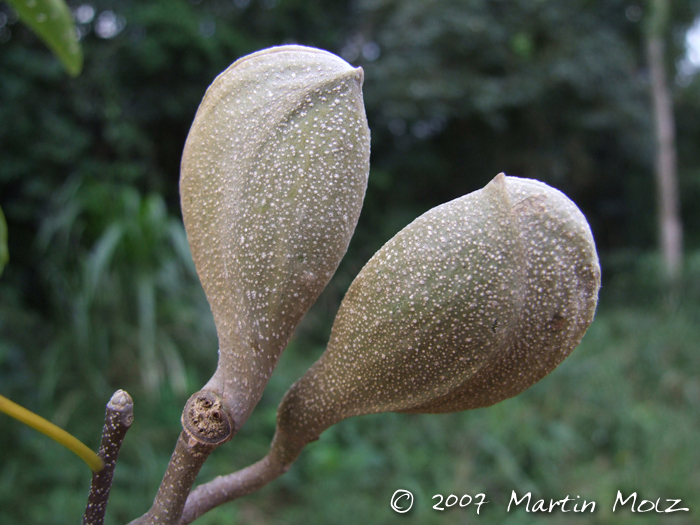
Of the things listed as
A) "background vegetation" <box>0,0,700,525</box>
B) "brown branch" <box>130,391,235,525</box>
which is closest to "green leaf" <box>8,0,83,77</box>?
"brown branch" <box>130,391,235,525</box>

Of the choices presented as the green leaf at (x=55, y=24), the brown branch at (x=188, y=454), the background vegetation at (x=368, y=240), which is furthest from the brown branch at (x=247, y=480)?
the background vegetation at (x=368, y=240)

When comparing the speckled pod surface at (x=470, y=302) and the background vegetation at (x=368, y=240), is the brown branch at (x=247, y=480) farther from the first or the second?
the background vegetation at (x=368, y=240)

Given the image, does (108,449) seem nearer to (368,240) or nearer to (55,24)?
(55,24)

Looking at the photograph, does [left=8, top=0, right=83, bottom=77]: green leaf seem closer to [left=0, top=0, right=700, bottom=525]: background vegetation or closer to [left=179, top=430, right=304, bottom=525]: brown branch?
[left=179, top=430, right=304, bottom=525]: brown branch

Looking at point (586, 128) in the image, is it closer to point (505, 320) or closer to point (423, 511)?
point (423, 511)

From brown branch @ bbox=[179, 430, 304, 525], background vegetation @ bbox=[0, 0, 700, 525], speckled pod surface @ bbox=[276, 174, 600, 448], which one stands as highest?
speckled pod surface @ bbox=[276, 174, 600, 448]

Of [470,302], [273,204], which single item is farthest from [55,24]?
[470,302]
